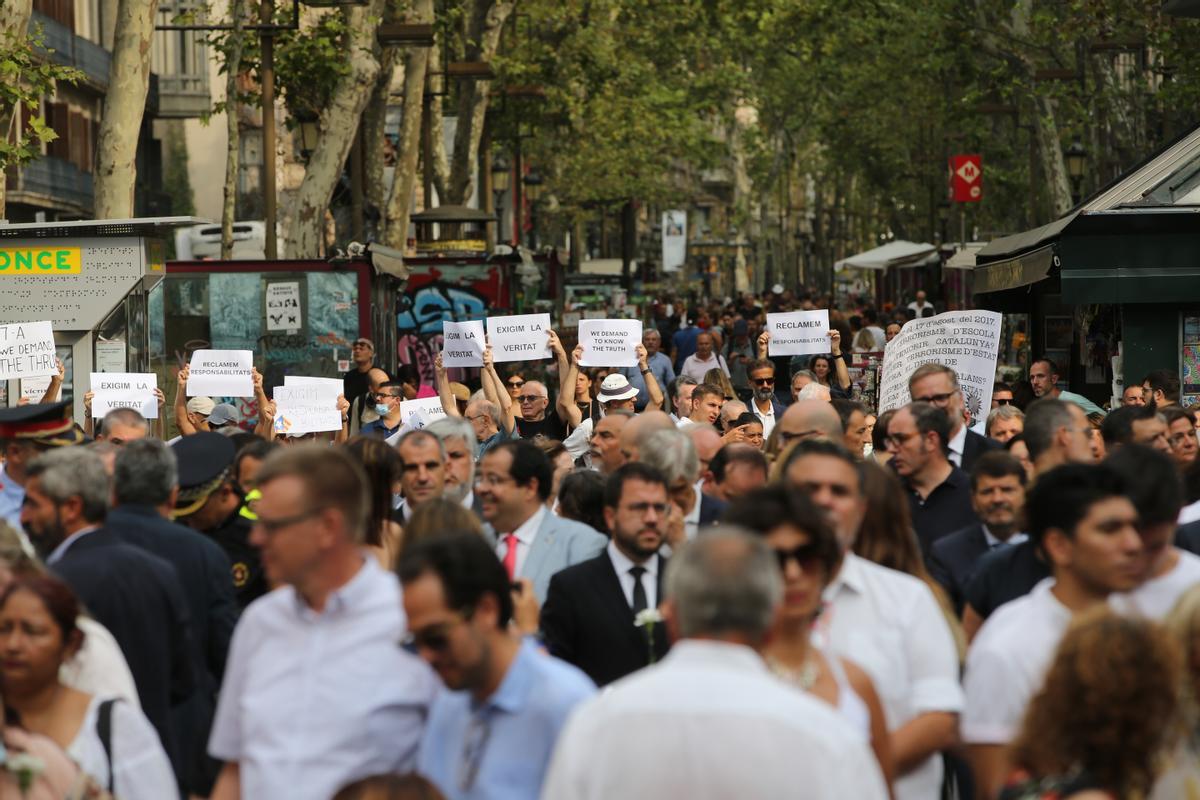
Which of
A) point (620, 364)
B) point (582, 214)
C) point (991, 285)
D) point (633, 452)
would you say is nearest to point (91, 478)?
point (633, 452)

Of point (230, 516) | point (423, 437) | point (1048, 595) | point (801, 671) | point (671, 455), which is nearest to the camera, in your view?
point (801, 671)

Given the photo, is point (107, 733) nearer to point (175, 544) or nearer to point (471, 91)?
point (175, 544)

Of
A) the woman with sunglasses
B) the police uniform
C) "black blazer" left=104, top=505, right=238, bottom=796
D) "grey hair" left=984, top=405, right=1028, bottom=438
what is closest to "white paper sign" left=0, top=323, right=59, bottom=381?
the police uniform

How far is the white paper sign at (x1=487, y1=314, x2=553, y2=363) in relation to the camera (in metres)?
15.3

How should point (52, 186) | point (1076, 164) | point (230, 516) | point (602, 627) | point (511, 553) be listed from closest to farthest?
point (602, 627) < point (511, 553) < point (230, 516) < point (1076, 164) < point (52, 186)

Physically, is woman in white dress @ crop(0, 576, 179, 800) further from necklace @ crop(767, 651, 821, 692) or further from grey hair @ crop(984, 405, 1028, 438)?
grey hair @ crop(984, 405, 1028, 438)

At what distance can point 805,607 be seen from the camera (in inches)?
189

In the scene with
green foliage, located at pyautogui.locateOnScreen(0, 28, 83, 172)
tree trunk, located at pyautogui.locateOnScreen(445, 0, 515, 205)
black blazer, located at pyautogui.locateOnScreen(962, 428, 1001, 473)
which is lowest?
black blazer, located at pyautogui.locateOnScreen(962, 428, 1001, 473)

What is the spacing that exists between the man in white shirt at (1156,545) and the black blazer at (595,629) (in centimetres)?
155

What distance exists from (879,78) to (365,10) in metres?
27.8

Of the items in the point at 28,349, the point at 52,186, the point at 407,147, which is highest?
the point at 52,186

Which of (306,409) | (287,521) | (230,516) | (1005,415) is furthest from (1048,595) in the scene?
(306,409)

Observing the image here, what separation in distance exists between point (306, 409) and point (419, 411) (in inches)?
28.4

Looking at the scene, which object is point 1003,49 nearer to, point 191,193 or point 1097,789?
point 191,193
